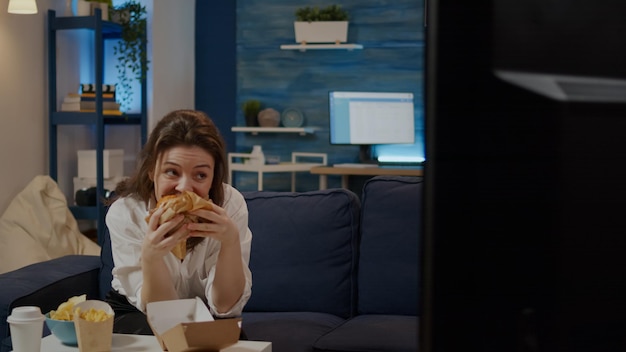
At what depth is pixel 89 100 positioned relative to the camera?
5.17 meters

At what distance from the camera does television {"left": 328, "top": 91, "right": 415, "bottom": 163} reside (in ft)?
19.4

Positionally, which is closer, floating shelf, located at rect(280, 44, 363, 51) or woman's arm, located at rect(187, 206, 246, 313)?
woman's arm, located at rect(187, 206, 246, 313)

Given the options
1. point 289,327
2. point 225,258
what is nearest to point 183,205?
point 225,258

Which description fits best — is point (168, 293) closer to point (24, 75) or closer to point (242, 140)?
point (24, 75)

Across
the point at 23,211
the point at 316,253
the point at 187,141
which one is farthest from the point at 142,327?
the point at 23,211

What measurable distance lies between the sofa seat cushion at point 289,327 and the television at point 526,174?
78.5 inches

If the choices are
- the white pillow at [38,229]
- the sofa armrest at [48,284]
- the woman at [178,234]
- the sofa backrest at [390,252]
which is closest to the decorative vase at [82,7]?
the white pillow at [38,229]

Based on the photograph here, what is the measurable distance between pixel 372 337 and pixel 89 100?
3244 mm

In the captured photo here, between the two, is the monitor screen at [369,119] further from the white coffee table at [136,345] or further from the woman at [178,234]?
the white coffee table at [136,345]

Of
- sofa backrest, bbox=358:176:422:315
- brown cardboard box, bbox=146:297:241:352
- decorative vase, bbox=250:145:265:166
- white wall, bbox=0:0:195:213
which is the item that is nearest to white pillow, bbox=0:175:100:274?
white wall, bbox=0:0:195:213

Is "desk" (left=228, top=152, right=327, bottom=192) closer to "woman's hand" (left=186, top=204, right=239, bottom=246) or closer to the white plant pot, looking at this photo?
the white plant pot

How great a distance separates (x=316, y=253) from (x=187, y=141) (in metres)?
0.78

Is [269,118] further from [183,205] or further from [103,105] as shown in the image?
→ [183,205]

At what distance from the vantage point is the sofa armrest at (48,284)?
2525mm
